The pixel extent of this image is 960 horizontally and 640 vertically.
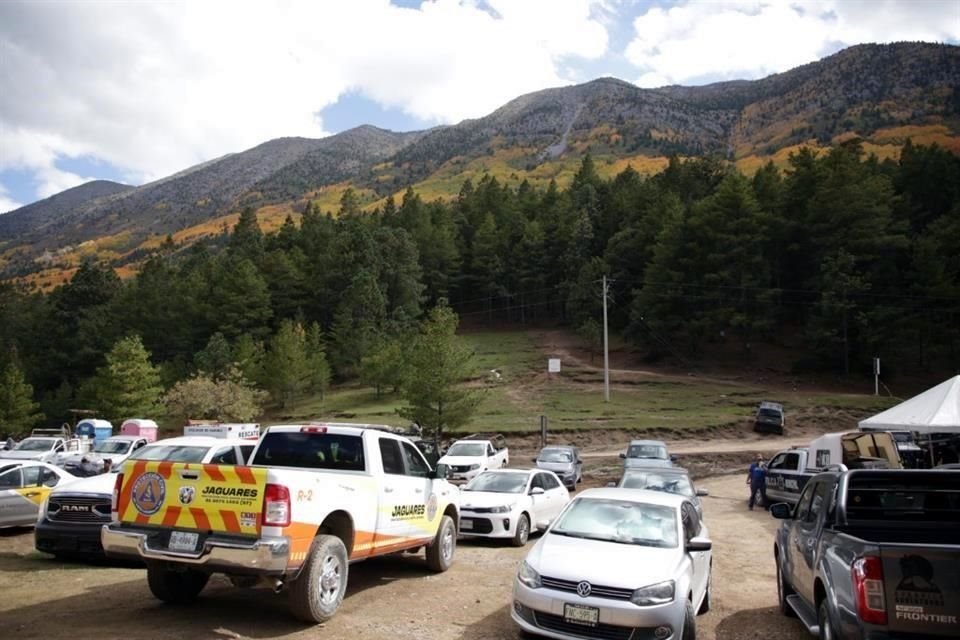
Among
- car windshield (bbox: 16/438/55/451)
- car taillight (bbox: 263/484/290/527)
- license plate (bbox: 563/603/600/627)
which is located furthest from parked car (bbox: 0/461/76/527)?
car windshield (bbox: 16/438/55/451)

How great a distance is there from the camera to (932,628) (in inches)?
195

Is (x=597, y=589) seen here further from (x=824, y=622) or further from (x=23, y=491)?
(x=23, y=491)

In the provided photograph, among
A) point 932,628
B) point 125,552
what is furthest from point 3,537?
point 932,628

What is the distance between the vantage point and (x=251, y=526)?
6.94 meters

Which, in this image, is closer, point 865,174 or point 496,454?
point 496,454

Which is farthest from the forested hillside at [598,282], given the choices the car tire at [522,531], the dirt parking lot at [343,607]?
the dirt parking lot at [343,607]

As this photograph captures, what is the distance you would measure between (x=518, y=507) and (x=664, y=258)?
182 ft

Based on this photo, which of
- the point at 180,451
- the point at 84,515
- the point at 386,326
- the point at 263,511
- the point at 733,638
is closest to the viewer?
the point at 263,511

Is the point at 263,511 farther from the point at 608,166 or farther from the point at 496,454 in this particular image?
the point at 608,166

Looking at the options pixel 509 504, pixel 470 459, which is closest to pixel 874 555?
pixel 509 504

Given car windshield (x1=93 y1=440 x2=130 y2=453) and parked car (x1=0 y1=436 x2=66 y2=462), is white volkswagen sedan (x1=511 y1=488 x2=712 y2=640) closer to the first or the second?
car windshield (x1=93 y1=440 x2=130 y2=453)

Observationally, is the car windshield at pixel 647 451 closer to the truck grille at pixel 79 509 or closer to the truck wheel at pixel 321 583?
the truck grille at pixel 79 509

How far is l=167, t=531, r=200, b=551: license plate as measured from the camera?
709 cm

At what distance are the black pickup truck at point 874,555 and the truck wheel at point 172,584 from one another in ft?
21.3
